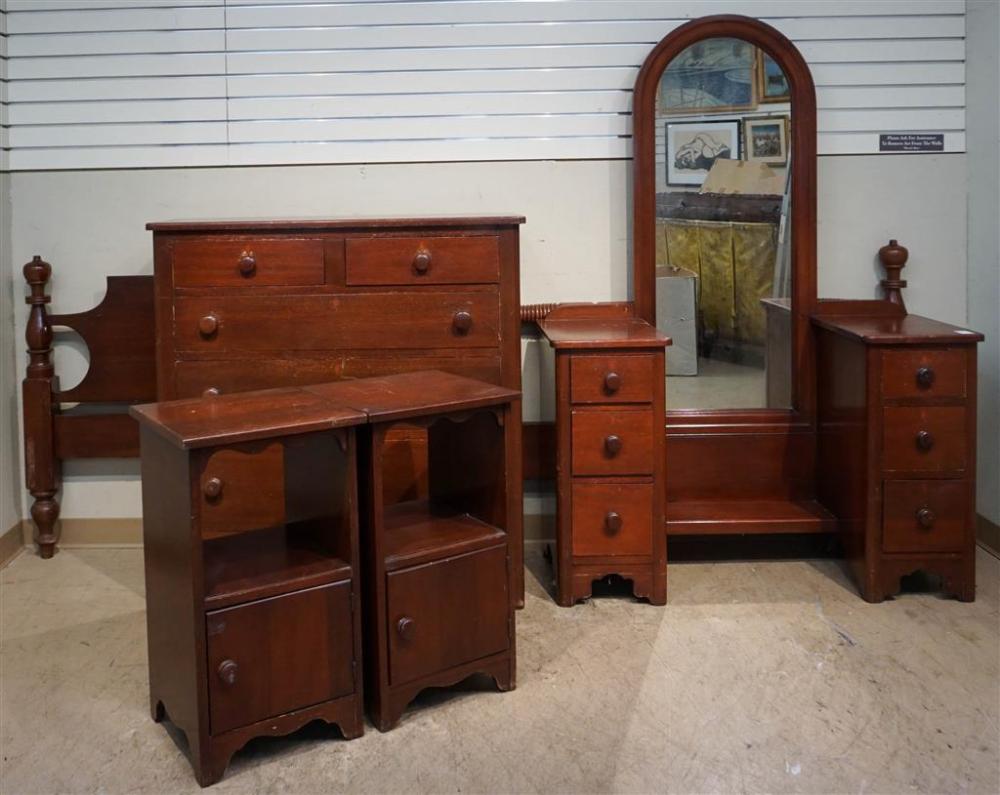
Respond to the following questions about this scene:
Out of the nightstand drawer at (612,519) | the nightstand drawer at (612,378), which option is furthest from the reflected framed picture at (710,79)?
the nightstand drawer at (612,519)

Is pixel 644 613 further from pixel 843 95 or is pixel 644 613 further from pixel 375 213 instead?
pixel 843 95

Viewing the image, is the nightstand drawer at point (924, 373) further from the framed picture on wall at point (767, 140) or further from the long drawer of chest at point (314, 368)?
the long drawer of chest at point (314, 368)

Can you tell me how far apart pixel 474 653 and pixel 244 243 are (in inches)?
68.1

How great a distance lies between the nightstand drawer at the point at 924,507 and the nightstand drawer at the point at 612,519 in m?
0.90

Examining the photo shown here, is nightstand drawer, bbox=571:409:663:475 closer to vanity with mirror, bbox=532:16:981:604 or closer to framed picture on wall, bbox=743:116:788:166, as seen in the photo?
vanity with mirror, bbox=532:16:981:604

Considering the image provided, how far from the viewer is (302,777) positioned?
3.06m

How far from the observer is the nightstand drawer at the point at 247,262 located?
412cm

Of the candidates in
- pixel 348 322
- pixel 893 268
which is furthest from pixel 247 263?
pixel 893 268

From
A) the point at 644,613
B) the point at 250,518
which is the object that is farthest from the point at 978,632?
the point at 250,518

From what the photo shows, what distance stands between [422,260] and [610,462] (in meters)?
1.02

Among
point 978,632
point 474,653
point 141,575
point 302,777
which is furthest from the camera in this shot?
point 141,575

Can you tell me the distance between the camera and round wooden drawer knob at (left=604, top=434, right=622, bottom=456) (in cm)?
417

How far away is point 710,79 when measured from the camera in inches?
187

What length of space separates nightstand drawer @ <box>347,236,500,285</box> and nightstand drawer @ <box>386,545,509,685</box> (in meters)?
1.17
